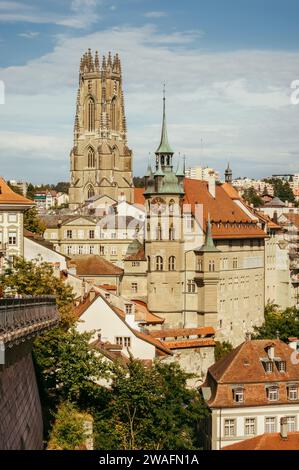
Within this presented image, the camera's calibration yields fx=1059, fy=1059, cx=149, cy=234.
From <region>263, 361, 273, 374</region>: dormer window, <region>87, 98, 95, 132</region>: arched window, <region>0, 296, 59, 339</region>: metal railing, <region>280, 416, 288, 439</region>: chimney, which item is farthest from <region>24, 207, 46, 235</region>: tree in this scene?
<region>0, 296, 59, 339</region>: metal railing

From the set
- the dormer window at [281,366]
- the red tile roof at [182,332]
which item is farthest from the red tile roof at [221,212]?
the dormer window at [281,366]

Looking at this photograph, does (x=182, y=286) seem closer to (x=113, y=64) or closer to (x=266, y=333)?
(x=266, y=333)

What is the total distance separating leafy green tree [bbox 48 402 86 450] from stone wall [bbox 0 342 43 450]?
0.90 meters

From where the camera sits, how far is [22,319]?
29.7 meters

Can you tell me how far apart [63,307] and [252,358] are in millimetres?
9746

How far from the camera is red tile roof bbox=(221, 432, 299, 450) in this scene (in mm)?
45750

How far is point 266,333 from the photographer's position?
8200 centimetres

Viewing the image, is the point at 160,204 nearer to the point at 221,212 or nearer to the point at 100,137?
the point at 221,212

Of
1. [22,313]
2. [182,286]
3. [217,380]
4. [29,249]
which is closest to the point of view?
[22,313]

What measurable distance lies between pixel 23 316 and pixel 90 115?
12045cm

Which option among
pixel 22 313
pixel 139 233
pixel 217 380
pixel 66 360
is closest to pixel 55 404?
pixel 66 360

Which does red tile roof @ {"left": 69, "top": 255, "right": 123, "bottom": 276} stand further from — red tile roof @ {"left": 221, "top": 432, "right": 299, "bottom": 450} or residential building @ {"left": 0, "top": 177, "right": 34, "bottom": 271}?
red tile roof @ {"left": 221, "top": 432, "right": 299, "bottom": 450}

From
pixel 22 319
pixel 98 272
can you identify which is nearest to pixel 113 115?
pixel 98 272

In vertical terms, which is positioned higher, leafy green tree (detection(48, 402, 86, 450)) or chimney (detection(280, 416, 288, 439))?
leafy green tree (detection(48, 402, 86, 450))
